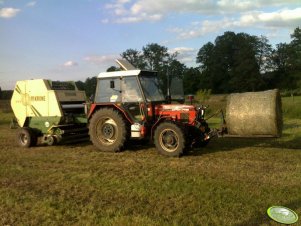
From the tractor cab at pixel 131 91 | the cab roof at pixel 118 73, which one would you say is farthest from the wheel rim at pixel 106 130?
the cab roof at pixel 118 73

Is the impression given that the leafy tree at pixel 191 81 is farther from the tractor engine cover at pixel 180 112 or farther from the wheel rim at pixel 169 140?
the wheel rim at pixel 169 140

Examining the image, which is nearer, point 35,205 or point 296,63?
point 35,205

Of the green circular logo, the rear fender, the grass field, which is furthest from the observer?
the rear fender

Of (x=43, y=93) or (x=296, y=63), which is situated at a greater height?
(x=296, y=63)

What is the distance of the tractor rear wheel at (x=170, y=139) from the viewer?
9.80 meters

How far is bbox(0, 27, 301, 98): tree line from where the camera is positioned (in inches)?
3100

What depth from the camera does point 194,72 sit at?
8819 cm

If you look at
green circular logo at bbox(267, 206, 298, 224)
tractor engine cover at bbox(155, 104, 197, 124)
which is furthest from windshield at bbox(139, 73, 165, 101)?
green circular logo at bbox(267, 206, 298, 224)

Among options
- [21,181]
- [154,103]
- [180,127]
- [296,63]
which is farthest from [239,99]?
[296,63]

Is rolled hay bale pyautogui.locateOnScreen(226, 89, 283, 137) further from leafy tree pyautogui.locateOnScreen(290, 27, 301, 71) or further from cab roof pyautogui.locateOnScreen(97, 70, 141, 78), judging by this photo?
leafy tree pyautogui.locateOnScreen(290, 27, 301, 71)

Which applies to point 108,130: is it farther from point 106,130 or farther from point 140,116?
point 140,116

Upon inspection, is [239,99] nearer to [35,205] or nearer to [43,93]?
[35,205]

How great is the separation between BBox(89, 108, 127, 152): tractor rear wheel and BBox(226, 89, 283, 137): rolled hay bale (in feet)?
9.21

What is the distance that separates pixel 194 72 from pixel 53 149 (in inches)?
3062
